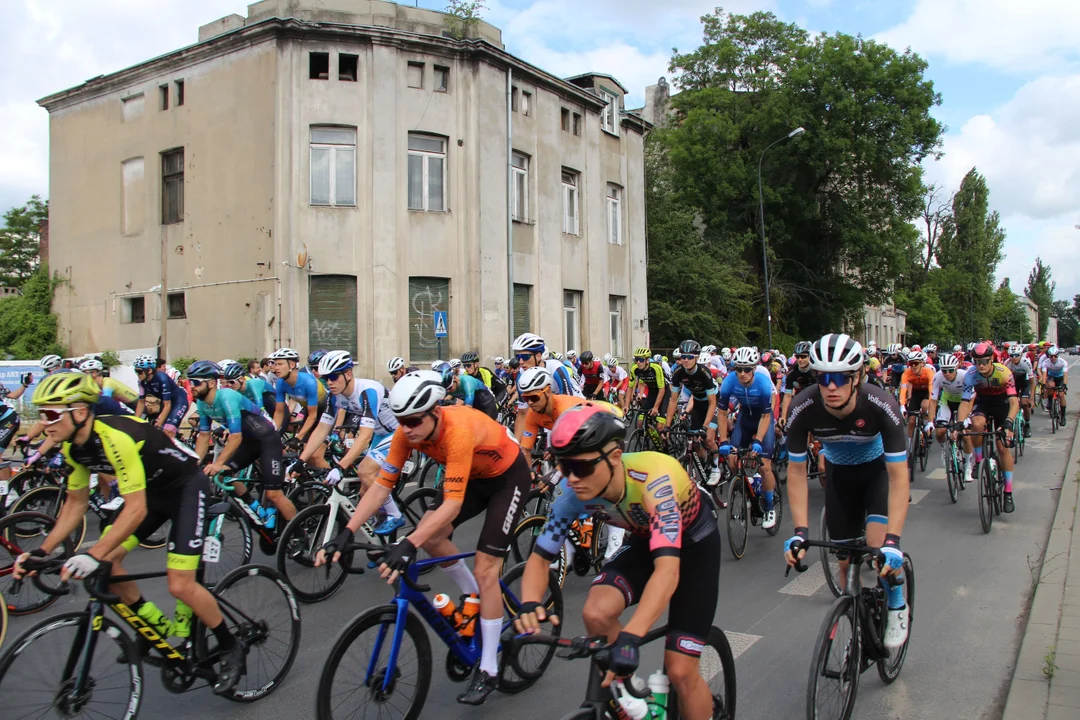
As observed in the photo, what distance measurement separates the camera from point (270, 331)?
68.0 feet

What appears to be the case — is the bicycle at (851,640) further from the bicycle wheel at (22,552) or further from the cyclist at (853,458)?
the bicycle wheel at (22,552)

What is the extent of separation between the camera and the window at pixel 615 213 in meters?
29.9

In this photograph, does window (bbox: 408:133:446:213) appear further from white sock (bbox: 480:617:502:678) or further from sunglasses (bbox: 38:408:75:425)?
white sock (bbox: 480:617:502:678)

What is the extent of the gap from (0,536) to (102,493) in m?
2.22

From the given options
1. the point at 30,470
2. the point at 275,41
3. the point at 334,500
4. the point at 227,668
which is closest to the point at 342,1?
the point at 275,41

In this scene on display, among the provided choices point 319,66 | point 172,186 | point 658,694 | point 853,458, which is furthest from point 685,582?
point 172,186

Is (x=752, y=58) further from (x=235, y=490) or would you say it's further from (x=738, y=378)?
(x=235, y=490)

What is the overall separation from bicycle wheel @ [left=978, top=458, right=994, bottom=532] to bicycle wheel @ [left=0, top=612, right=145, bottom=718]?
7928 mm

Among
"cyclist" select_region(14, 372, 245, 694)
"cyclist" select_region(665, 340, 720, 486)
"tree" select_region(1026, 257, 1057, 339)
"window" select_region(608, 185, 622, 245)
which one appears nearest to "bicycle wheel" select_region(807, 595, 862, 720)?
"cyclist" select_region(14, 372, 245, 694)

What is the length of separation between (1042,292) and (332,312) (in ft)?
543

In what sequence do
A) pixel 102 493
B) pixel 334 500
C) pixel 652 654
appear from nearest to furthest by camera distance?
pixel 652 654
pixel 334 500
pixel 102 493

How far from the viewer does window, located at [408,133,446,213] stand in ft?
74.0

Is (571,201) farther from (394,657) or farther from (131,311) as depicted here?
(394,657)

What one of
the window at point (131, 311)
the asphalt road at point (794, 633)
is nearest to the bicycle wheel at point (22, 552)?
the asphalt road at point (794, 633)
